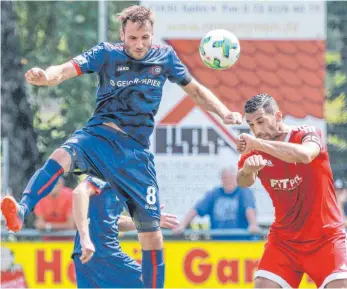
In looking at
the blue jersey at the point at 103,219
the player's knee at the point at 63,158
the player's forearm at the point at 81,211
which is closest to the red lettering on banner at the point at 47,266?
the blue jersey at the point at 103,219

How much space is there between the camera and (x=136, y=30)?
8188 millimetres

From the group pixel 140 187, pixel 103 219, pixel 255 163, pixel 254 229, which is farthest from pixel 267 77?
pixel 255 163

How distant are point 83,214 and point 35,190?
106 cm

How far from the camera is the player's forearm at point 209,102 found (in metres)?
8.61

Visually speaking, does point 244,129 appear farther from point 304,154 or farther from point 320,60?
point 304,154

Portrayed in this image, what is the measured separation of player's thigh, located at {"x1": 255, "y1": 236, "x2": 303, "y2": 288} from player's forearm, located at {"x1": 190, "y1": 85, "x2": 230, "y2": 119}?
3.78 ft

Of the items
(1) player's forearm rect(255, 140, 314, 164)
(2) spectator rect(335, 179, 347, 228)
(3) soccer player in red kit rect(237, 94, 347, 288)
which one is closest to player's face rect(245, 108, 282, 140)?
(3) soccer player in red kit rect(237, 94, 347, 288)

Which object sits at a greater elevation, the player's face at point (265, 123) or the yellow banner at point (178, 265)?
the player's face at point (265, 123)

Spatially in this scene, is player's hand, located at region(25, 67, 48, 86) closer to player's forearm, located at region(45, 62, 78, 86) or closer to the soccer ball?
player's forearm, located at region(45, 62, 78, 86)

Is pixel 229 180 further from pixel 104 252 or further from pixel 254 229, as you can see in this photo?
pixel 104 252

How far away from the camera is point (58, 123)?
14.6m

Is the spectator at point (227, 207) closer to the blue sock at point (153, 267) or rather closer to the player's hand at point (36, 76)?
the blue sock at point (153, 267)

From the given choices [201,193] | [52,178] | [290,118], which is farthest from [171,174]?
[52,178]

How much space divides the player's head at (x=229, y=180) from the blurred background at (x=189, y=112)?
0.06 feet
